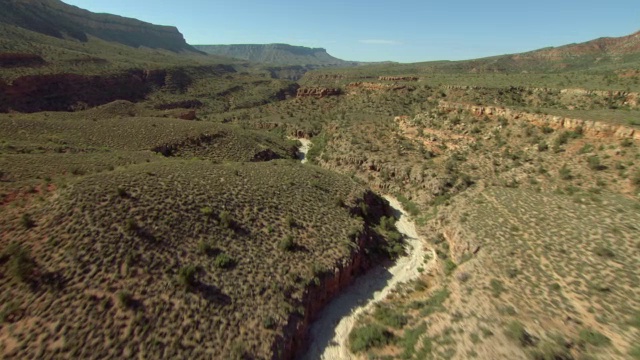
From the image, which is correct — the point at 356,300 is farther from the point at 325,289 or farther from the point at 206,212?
the point at 206,212

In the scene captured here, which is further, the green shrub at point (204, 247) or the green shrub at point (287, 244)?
the green shrub at point (287, 244)

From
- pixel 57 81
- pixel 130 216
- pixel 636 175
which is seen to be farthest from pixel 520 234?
pixel 57 81

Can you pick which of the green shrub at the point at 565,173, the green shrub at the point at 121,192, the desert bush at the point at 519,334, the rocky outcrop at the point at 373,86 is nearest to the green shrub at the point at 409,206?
the green shrub at the point at 565,173

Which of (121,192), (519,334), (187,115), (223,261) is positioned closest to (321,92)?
(187,115)

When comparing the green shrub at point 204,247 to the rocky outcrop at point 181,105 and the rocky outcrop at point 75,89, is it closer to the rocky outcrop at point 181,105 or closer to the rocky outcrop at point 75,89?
the rocky outcrop at point 75,89

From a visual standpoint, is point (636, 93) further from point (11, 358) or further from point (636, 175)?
point (11, 358)

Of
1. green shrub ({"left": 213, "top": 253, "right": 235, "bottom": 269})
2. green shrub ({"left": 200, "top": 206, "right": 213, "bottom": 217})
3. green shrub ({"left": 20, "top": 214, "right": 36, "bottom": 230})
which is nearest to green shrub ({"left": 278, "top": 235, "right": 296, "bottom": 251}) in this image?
green shrub ({"left": 213, "top": 253, "right": 235, "bottom": 269})
